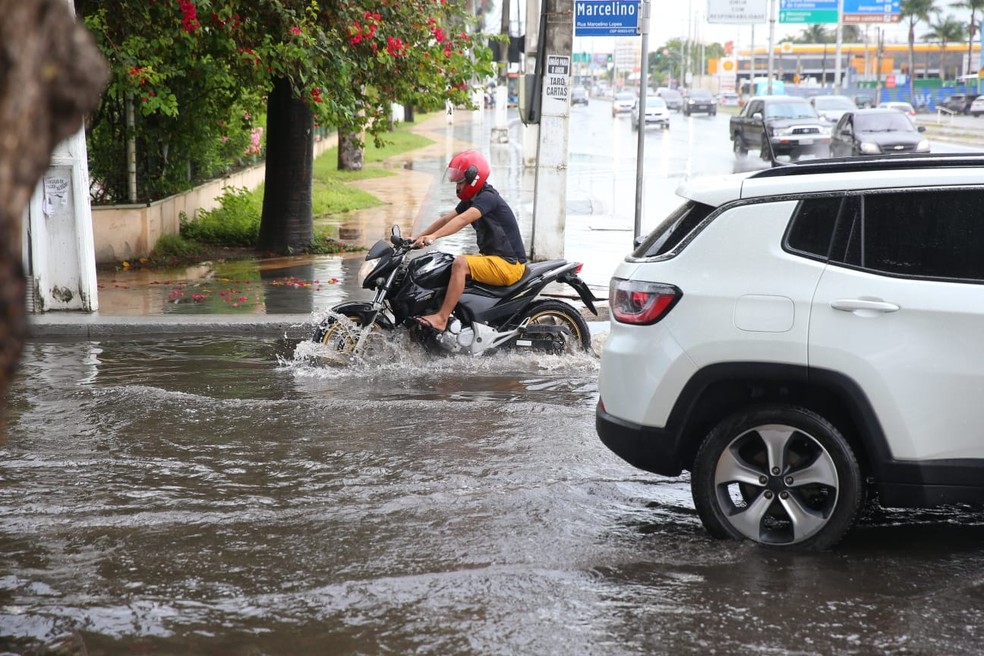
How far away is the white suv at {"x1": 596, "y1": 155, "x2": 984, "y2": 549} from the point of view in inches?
195

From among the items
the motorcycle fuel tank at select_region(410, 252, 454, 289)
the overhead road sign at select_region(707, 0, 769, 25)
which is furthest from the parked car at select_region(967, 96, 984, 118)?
the motorcycle fuel tank at select_region(410, 252, 454, 289)

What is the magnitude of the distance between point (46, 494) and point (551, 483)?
260 cm

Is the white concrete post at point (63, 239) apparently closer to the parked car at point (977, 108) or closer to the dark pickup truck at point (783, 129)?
the dark pickup truck at point (783, 129)

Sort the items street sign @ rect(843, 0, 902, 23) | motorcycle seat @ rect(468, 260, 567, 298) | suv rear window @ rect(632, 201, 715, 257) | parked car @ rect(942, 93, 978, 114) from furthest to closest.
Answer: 1. parked car @ rect(942, 93, 978, 114)
2. street sign @ rect(843, 0, 902, 23)
3. motorcycle seat @ rect(468, 260, 567, 298)
4. suv rear window @ rect(632, 201, 715, 257)

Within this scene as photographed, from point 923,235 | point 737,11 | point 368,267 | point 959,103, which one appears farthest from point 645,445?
point 959,103

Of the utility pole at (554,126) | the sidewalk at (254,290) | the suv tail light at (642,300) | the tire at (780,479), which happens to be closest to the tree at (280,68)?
the sidewalk at (254,290)

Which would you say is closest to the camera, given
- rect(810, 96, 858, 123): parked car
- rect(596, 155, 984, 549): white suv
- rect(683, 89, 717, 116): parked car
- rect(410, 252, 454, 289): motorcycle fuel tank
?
rect(596, 155, 984, 549): white suv

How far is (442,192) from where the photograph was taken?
25594 millimetres

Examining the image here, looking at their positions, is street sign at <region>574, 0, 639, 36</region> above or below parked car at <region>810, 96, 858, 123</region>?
above

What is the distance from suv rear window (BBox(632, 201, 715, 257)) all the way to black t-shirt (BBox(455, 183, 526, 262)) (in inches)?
148

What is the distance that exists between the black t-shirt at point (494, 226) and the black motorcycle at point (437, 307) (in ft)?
0.89

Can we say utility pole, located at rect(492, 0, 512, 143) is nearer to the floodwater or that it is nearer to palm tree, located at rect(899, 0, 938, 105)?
the floodwater

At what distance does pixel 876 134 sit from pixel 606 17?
60.0 feet

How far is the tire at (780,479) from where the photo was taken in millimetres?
5062
